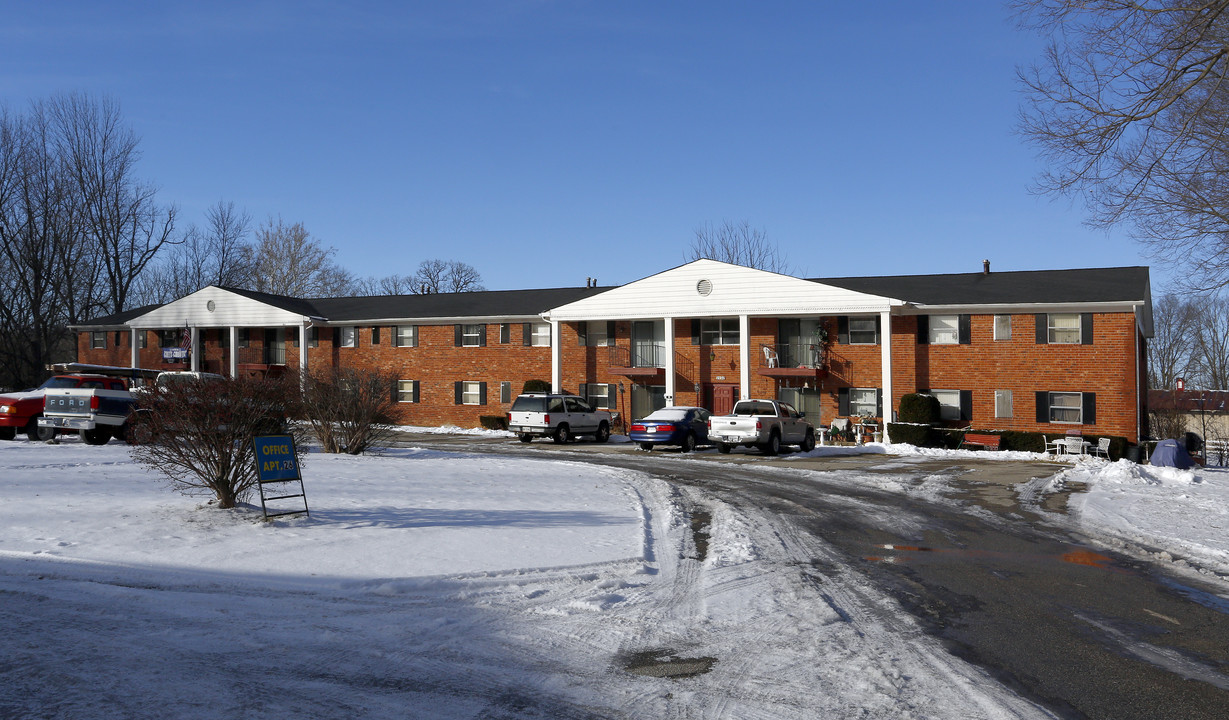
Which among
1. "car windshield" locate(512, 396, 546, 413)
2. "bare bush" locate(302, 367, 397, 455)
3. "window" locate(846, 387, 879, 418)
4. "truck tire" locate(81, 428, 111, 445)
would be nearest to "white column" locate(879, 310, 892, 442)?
"window" locate(846, 387, 879, 418)

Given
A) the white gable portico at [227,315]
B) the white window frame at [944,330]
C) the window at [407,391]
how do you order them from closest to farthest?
the white window frame at [944,330] → the window at [407,391] → the white gable portico at [227,315]

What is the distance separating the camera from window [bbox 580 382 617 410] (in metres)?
40.0

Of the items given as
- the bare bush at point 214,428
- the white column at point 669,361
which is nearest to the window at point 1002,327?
the white column at point 669,361

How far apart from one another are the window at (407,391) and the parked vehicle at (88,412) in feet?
66.9

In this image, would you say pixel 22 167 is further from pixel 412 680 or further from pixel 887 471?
pixel 412 680

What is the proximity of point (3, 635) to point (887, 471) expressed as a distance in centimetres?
1946

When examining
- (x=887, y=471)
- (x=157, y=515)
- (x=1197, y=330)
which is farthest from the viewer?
(x=1197, y=330)

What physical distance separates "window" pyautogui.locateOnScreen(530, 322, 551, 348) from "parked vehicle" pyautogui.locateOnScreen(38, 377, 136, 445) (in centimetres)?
2008

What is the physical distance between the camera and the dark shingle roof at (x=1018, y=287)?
31.8 metres

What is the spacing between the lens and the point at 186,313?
4666cm

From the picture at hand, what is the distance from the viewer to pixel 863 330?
3522cm

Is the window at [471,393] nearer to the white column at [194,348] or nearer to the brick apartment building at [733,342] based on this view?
the brick apartment building at [733,342]

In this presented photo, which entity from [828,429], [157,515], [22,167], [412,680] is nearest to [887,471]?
[828,429]

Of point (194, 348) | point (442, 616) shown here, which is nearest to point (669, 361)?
point (194, 348)
